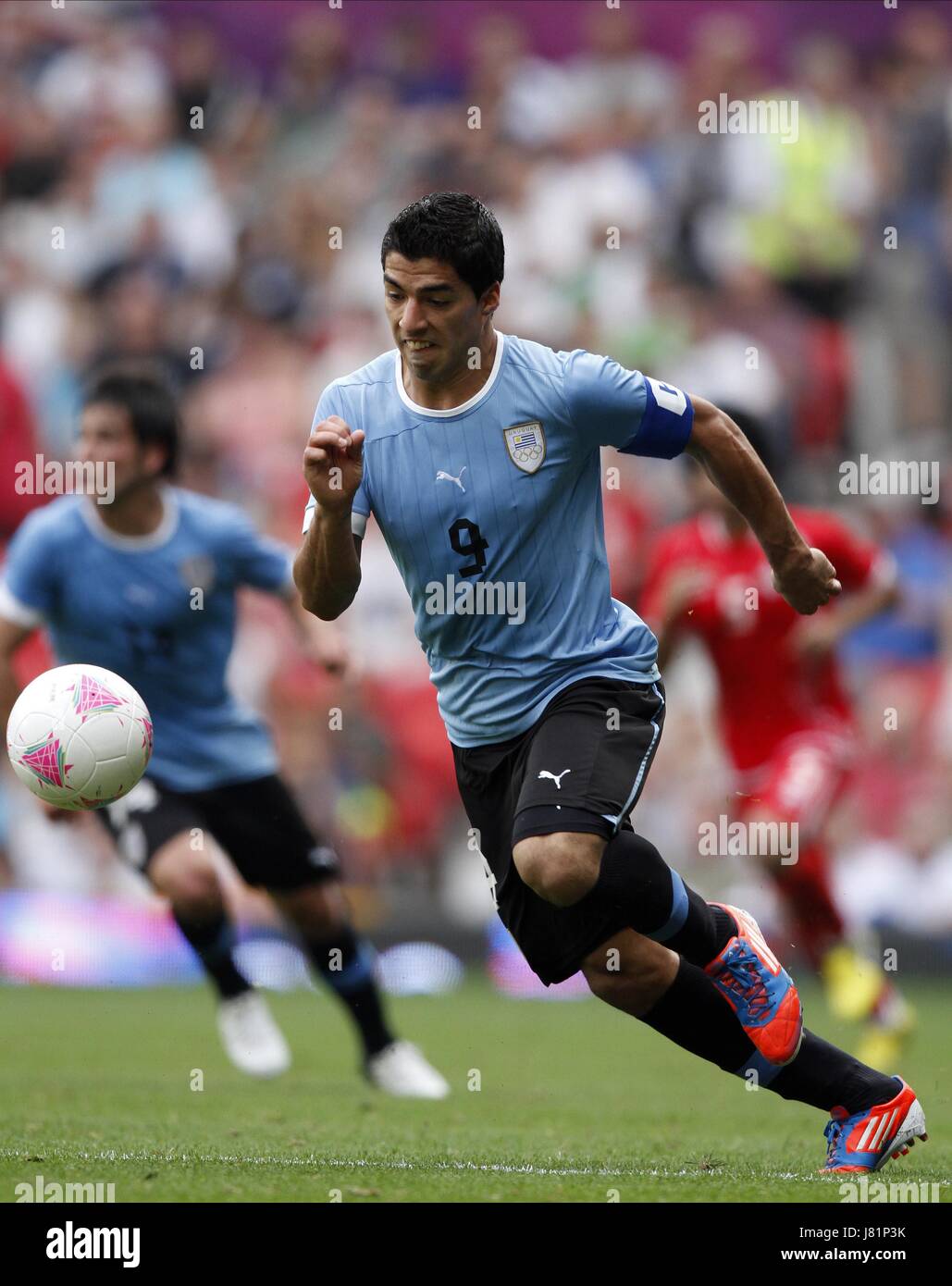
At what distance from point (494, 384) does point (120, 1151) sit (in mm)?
2571

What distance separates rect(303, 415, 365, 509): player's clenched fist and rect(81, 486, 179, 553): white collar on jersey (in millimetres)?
3025

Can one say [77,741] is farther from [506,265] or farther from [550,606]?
[506,265]

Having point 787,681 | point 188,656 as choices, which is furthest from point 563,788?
point 787,681

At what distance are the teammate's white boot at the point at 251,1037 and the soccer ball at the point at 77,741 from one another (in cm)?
202

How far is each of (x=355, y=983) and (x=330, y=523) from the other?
10.5 feet

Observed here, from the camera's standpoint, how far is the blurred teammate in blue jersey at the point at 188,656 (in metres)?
7.92

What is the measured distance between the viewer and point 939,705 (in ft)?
45.3

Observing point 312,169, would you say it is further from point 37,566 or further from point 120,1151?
point 120,1151

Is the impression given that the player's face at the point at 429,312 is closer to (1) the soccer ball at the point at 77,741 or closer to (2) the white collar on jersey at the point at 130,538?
(1) the soccer ball at the point at 77,741

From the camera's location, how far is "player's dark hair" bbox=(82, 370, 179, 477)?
7.93m

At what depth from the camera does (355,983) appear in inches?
314

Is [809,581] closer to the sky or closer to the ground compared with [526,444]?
closer to the ground

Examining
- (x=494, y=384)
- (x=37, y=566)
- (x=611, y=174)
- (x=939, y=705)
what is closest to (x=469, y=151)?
(x=611, y=174)

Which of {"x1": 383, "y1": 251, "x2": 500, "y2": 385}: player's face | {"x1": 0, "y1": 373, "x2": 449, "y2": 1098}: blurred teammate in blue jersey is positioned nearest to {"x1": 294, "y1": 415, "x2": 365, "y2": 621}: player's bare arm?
{"x1": 383, "y1": 251, "x2": 500, "y2": 385}: player's face
